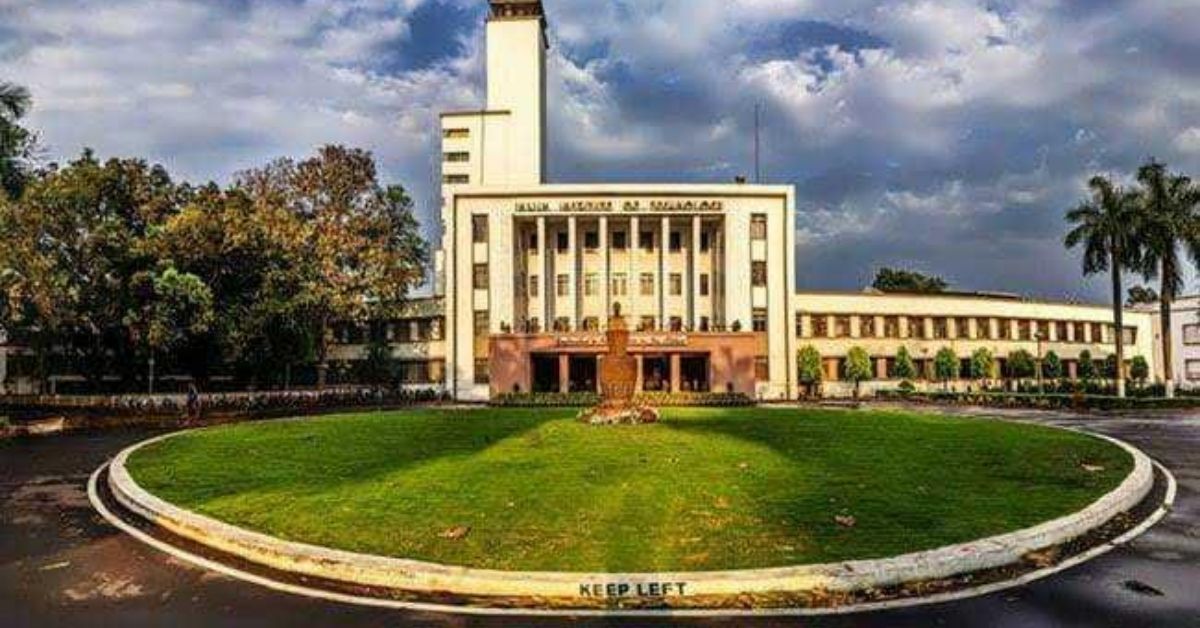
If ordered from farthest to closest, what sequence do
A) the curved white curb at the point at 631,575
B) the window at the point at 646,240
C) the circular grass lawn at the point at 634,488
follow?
the window at the point at 646,240
the circular grass lawn at the point at 634,488
the curved white curb at the point at 631,575

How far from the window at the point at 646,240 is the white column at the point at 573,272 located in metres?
Result: 4.80

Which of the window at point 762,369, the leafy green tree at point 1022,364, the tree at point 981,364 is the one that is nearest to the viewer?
the window at point 762,369

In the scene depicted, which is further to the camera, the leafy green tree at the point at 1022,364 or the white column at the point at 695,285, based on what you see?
the leafy green tree at the point at 1022,364

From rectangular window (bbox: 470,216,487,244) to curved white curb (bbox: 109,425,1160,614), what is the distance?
49.9 m

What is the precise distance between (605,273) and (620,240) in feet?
11.8

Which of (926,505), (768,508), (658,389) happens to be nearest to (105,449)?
(768,508)

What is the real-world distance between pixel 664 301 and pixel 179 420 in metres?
35.2

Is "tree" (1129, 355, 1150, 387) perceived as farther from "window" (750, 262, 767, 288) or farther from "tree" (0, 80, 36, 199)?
"tree" (0, 80, 36, 199)

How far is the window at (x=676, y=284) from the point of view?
2525 inches

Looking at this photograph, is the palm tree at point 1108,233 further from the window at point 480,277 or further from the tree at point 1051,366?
the window at point 480,277

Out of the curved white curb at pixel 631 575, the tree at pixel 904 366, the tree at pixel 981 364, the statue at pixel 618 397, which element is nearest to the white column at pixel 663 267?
the tree at pixel 904 366

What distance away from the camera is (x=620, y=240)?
64.5 metres

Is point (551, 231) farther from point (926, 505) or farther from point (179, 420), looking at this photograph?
point (926, 505)

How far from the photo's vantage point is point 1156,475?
18.3 meters
